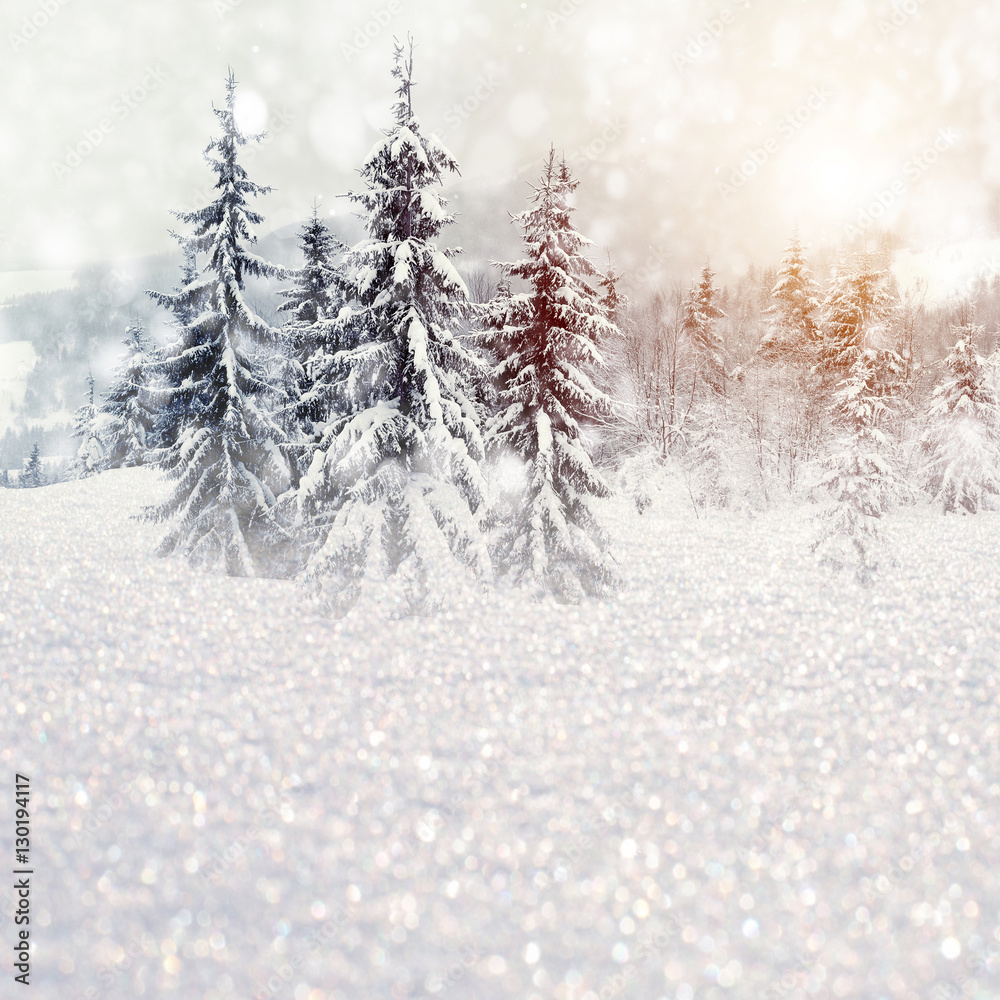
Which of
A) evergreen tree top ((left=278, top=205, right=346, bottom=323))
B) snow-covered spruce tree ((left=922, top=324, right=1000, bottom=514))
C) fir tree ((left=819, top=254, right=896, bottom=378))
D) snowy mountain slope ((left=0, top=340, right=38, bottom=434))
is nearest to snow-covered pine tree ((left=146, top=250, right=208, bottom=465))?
evergreen tree top ((left=278, top=205, right=346, bottom=323))

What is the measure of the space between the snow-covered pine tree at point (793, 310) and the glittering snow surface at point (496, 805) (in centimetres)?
3514

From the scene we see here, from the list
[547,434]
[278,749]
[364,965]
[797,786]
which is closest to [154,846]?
[278,749]

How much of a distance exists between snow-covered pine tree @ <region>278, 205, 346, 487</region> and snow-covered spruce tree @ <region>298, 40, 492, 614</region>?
312 centimetres

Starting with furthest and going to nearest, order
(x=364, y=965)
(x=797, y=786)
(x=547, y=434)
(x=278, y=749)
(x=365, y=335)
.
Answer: (x=547, y=434)
(x=365, y=335)
(x=278, y=749)
(x=797, y=786)
(x=364, y=965)

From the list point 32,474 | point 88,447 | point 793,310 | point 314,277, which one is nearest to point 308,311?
point 314,277

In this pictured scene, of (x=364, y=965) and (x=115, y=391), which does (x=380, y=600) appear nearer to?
(x=364, y=965)

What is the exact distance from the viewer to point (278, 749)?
6.52 meters

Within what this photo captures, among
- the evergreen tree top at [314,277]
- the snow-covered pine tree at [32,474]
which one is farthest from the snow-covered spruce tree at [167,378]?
the snow-covered pine tree at [32,474]

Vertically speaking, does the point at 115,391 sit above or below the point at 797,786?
above

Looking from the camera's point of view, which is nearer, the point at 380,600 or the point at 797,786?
the point at 797,786

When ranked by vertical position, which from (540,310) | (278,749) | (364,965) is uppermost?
(540,310)

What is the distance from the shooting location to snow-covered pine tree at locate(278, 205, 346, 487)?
52.3 ft

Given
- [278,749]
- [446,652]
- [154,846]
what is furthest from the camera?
[446,652]

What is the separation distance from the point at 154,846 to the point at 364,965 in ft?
7.35
